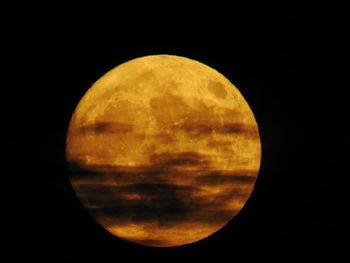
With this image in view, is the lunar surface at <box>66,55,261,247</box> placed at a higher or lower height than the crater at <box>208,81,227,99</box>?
lower

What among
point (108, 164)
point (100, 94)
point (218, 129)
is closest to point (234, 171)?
point (218, 129)

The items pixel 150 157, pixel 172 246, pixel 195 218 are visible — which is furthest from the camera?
pixel 172 246

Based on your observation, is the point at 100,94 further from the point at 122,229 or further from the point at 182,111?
the point at 122,229

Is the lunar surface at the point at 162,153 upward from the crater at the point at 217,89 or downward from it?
downward

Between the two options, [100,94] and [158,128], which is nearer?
[158,128]

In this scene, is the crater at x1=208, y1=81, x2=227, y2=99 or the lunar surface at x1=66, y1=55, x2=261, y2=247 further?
the crater at x1=208, y1=81, x2=227, y2=99

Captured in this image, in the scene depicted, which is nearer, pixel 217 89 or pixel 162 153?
pixel 162 153

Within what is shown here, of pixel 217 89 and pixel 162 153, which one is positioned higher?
pixel 217 89

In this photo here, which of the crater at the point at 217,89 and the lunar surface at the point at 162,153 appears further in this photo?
the crater at the point at 217,89
